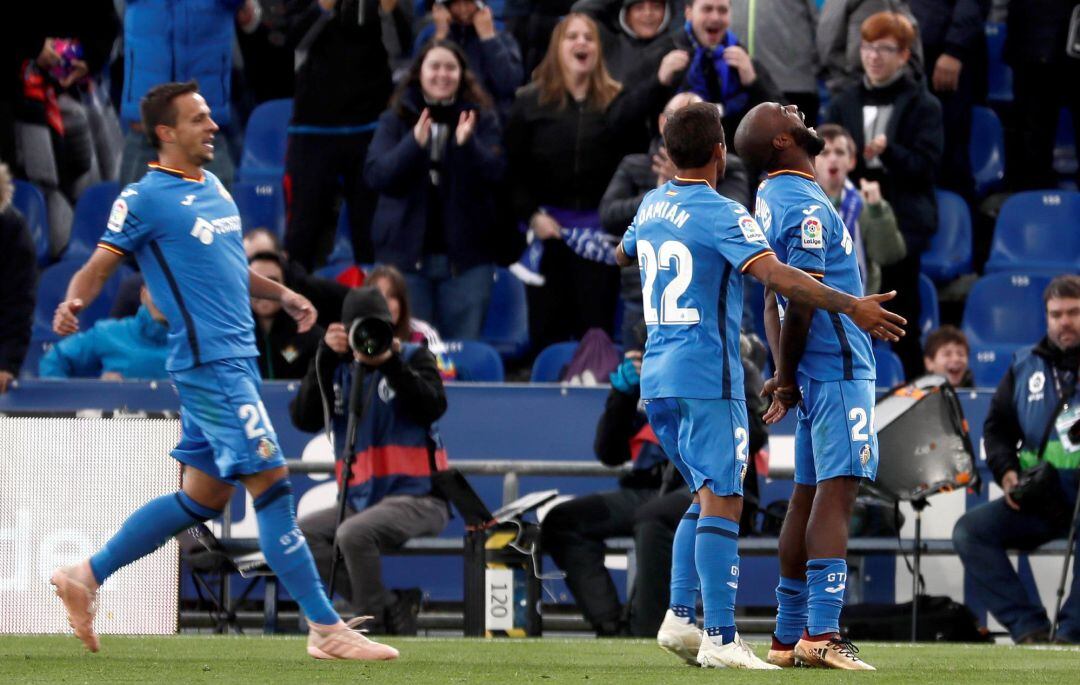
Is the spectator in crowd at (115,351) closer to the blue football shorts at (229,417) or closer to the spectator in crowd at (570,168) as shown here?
the spectator in crowd at (570,168)

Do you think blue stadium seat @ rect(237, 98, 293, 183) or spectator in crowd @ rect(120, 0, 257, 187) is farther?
blue stadium seat @ rect(237, 98, 293, 183)

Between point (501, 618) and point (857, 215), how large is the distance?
135 inches

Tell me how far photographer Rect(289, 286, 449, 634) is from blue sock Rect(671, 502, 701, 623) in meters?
2.67

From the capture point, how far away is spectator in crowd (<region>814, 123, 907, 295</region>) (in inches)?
416

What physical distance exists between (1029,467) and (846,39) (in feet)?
12.2

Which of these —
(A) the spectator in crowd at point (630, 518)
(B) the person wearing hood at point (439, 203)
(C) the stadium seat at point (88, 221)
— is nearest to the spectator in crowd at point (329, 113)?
Answer: (B) the person wearing hood at point (439, 203)

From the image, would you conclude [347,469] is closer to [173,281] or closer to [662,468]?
[662,468]

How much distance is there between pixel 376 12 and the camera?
11930 mm

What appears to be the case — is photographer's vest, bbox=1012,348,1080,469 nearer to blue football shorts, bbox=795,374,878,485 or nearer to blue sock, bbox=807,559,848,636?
blue football shorts, bbox=795,374,878,485

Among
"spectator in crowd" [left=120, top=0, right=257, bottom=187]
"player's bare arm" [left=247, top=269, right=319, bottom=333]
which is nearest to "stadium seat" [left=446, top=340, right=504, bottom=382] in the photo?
"spectator in crowd" [left=120, top=0, right=257, bottom=187]

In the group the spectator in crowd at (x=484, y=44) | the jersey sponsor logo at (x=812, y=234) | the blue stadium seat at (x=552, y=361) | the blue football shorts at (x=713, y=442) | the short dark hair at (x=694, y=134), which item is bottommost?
the blue stadium seat at (x=552, y=361)

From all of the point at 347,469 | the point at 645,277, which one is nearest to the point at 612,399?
the point at 347,469

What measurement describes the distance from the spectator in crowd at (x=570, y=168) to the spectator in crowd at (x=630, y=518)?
1.95 m

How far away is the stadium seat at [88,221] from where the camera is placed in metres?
12.9
